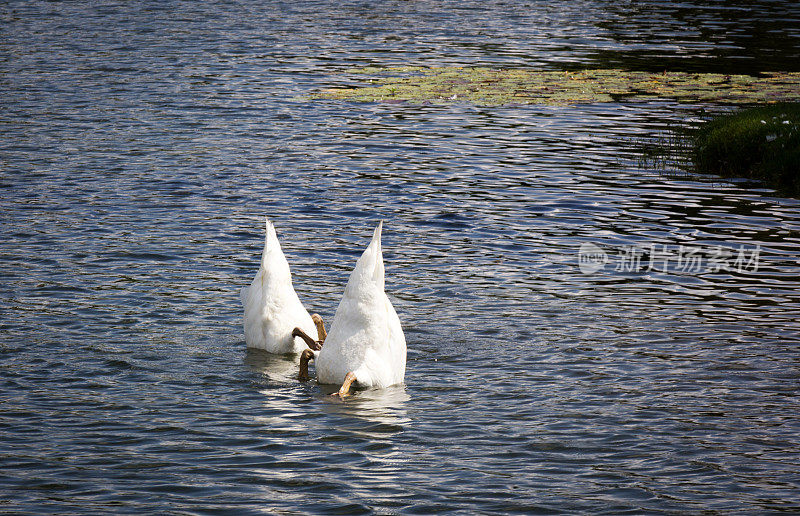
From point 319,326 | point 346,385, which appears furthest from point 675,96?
point 346,385

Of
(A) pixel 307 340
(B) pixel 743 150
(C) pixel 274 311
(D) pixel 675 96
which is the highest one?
(D) pixel 675 96

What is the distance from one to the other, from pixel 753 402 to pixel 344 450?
14.6 ft

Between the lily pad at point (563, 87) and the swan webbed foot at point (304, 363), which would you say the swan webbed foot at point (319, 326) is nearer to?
the swan webbed foot at point (304, 363)

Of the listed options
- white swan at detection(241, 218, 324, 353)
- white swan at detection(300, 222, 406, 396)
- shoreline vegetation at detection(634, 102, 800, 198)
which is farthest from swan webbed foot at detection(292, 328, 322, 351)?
shoreline vegetation at detection(634, 102, 800, 198)

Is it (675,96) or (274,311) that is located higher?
(675,96)

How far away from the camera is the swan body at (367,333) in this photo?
36.8ft

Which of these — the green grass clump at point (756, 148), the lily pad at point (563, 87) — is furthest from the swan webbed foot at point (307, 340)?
the lily pad at point (563, 87)

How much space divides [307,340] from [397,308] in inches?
94.7

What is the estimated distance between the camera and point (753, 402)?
1104 centimetres

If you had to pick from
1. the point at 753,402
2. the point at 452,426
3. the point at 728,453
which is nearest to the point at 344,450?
the point at 452,426

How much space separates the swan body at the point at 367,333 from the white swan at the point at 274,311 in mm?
1167

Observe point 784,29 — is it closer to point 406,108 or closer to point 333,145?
point 406,108

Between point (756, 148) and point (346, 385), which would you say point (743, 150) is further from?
point (346, 385)

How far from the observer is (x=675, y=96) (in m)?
29.8
